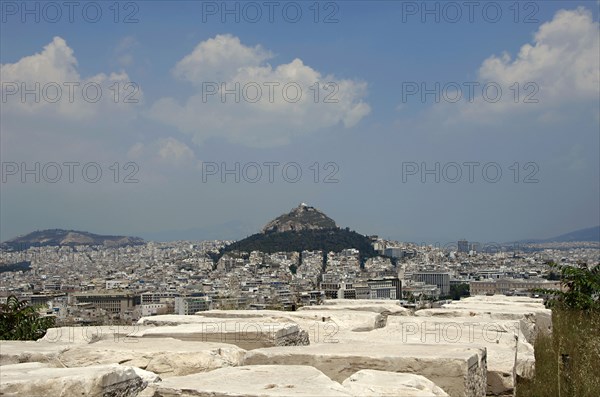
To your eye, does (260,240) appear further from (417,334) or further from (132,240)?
(417,334)

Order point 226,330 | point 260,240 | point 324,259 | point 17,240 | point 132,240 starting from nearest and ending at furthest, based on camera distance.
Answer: point 226,330 < point 324,259 < point 260,240 < point 17,240 < point 132,240

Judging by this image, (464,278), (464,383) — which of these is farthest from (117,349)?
(464,278)

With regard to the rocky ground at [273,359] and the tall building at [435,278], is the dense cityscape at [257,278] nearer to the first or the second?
the tall building at [435,278]

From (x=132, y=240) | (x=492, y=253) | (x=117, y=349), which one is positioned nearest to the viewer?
(x=117, y=349)

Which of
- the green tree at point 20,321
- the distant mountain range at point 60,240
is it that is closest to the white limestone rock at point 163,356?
the green tree at point 20,321

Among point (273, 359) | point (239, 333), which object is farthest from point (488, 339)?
point (273, 359)
